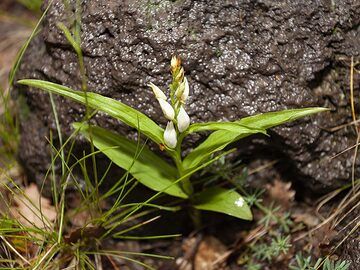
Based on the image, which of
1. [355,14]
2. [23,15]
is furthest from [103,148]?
[23,15]

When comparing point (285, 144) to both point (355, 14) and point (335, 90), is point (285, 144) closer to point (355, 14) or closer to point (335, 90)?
point (335, 90)

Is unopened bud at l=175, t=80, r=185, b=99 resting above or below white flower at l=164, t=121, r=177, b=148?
above

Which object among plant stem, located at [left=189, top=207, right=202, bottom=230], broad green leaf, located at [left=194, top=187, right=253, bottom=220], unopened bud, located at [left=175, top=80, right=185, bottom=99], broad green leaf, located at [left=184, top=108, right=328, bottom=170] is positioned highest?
unopened bud, located at [left=175, top=80, right=185, bottom=99]

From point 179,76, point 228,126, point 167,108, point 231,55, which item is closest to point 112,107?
point 167,108

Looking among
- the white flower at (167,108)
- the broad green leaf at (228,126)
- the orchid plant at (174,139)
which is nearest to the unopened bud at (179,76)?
the orchid plant at (174,139)

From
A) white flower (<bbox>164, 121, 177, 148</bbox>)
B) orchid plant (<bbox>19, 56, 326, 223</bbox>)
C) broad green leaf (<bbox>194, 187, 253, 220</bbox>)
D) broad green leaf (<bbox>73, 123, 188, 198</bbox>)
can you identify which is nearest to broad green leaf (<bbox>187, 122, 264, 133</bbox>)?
orchid plant (<bbox>19, 56, 326, 223</bbox>)

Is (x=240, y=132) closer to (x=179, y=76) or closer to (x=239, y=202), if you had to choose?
(x=179, y=76)

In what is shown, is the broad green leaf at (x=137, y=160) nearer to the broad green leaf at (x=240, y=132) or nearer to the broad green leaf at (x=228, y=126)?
the broad green leaf at (x=240, y=132)

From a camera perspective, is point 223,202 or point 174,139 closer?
point 174,139

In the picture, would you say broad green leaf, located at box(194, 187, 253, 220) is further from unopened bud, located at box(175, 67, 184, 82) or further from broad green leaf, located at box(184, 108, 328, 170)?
unopened bud, located at box(175, 67, 184, 82)
